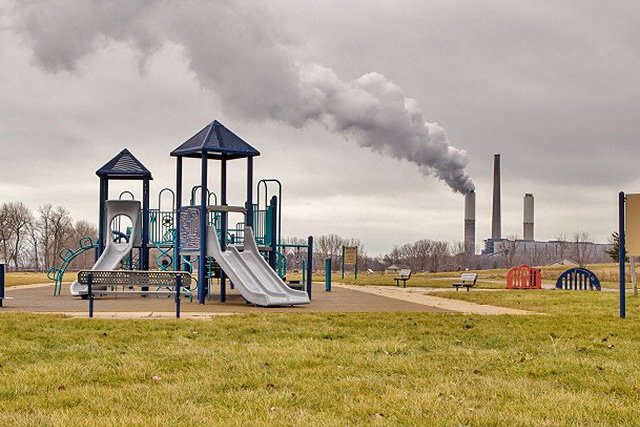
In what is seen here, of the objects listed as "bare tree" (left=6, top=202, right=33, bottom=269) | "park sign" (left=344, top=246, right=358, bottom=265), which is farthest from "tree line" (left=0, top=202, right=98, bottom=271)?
"park sign" (left=344, top=246, right=358, bottom=265)

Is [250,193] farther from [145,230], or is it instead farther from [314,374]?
[314,374]

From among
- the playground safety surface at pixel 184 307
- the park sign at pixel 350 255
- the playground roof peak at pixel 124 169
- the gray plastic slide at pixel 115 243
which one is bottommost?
the playground safety surface at pixel 184 307

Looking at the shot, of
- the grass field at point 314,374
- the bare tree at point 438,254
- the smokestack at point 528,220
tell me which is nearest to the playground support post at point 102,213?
the grass field at point 314,374

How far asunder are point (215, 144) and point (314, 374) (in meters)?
14.9

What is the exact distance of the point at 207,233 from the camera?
21.0 metres

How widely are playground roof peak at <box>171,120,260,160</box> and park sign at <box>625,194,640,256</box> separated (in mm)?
10420

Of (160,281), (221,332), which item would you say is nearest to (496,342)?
(221,332)

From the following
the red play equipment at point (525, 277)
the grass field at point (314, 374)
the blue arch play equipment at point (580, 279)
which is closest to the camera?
the grass field at point (314, 374)

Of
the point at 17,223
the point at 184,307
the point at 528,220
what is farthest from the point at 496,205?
the point at 184,307

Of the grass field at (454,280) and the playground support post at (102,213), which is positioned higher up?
the playground support post at (102,213)

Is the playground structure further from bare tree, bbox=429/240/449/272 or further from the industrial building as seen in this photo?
bare tree, bbox=429/240/449/272

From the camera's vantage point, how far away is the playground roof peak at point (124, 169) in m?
27.3

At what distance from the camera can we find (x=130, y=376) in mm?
7316

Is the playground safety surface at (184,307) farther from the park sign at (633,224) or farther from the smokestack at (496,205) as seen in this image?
the smokestack at (496,205)
